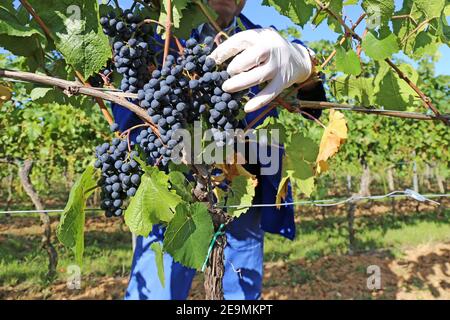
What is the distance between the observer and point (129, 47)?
1.16 metres

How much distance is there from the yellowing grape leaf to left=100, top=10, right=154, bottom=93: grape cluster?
0.57m

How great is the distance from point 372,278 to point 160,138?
4.30 meters

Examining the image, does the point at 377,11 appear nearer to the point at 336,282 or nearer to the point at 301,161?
the point at 301,161

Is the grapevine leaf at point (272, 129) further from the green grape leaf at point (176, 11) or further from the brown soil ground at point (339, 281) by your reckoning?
the brown soil ground at point (339, 281)

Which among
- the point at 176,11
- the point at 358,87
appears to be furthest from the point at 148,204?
the point at 358,87

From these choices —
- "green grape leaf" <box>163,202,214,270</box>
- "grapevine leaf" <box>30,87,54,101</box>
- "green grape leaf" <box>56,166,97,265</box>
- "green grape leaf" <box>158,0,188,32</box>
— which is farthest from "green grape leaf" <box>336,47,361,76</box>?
"grapevine leaf" <box>30,87,54,101</box>

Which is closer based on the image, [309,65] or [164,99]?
[164,99]

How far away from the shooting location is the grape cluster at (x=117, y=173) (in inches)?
45.3

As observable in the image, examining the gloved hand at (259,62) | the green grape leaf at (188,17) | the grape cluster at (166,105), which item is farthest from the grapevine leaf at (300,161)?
the green grape leaf at (188,17)

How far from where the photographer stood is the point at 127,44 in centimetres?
119

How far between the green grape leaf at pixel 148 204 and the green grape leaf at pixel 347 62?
0.63 metres

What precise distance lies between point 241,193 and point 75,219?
52cm

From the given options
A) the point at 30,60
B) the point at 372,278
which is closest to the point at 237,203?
the point at 30,60
